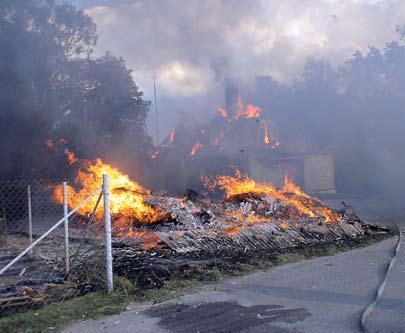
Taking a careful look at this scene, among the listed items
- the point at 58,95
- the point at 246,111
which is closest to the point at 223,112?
the point at 246,111

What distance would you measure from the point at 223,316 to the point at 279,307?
2.42 ft

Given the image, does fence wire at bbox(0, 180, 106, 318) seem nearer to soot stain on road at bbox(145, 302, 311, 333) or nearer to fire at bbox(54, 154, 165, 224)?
fire at bbox(54, 154, 165, 224)

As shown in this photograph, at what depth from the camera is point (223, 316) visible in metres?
5.35

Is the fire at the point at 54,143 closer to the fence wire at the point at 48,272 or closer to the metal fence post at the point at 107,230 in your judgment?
the fence wire at the point at 48,272

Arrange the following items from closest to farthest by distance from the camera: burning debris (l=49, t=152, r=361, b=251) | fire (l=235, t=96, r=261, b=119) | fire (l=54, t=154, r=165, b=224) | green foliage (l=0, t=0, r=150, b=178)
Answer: burning debris (l=49, t=152, r=361, b=251) < fire (l=54, t=154, r=165, b=224) < green foliage (l=0, t=0, r=150, b=178) < fire (l=235, t=96, r=261, b=119)

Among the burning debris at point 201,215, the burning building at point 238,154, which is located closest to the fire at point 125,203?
the burning debris at point 201,215

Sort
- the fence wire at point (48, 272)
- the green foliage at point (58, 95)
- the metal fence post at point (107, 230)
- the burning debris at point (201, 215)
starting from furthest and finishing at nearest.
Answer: the green foliage at point (58, 95), the burning debris at point (201, 215), the metal fence post at point (107, 230), the fence wire at point (48, 272)

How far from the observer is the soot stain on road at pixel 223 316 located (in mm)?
4980

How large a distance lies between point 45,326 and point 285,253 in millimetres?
5336

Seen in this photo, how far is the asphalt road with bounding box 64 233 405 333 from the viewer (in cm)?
499

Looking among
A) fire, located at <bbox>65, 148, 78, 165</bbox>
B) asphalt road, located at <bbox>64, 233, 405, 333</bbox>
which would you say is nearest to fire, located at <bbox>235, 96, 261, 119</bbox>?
fire, located at <bbox>65, 148, 78, 165</bbox>

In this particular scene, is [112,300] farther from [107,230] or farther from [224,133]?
[224,133]

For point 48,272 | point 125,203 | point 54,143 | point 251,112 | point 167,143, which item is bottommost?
point 48,272

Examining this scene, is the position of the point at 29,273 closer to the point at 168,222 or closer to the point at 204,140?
the point at 168,222
